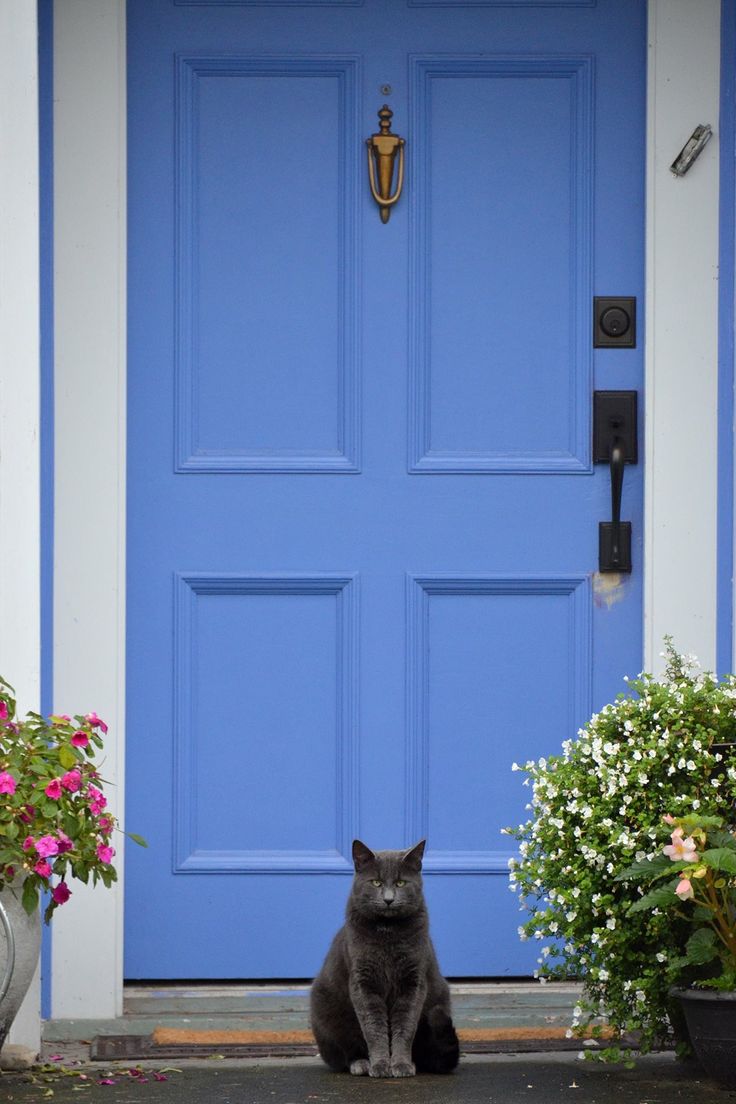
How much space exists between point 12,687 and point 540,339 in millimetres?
1527

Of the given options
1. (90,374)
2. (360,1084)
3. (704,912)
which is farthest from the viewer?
(90,374)

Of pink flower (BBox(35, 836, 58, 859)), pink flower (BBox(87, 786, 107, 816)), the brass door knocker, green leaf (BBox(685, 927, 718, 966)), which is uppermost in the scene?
the brass door knocker

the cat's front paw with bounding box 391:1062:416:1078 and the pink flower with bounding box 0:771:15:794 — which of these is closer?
the pink flower with bounding box 0:771:15:794

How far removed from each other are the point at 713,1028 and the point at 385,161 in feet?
7.03

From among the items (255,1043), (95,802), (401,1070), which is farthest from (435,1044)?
(95,802)

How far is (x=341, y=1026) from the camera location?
3744mm

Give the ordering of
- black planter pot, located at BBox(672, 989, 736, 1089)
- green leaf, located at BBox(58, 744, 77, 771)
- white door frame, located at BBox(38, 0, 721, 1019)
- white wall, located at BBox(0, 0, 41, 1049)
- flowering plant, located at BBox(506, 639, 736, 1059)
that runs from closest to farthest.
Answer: black planter pot, located at BBox(672, 989, 736, 1089), flowering plant, located at BBox(506, 639, 736, 1059), green leaf, located at BBox(58, 744, 77, 771), white wall, located at BBox(0, 0, 41, 1049), white door frame, located at BBox(38, 0, 721, 1019)

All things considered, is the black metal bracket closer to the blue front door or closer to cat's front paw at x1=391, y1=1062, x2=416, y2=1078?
the blue front door

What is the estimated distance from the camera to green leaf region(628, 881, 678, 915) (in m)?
3.37

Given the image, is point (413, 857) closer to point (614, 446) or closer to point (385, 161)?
point (614, 446)

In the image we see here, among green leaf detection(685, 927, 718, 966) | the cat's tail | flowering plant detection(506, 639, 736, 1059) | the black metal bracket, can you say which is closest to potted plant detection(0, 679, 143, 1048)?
the cat's tail

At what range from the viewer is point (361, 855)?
3803 millimetres

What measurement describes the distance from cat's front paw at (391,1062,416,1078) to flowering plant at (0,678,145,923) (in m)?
0.67

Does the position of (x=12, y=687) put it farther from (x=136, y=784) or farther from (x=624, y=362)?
(x=624, y=362)
